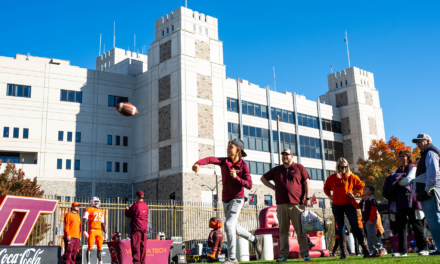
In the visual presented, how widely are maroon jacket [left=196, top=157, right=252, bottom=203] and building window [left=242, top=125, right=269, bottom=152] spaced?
3905 cm

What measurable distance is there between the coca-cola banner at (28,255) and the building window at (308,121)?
155 feet

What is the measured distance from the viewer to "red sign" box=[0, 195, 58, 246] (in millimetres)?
9484

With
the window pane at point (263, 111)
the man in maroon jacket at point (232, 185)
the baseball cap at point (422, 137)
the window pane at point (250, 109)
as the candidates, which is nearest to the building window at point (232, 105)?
the window pane at point (250, 109)

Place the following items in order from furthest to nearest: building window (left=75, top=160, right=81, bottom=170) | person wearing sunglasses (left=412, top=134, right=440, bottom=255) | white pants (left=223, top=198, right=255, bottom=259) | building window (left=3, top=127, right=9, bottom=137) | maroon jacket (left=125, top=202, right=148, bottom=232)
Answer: building window (left=75, top=160, right=81, bottom=170)
building window (left=3, top=127, right=9, bottom=137)
maroon jacket (left=125, top=202, right=148, bottom=232)
white pants (left=223, top=198, right=255, bottom=259)
person wearing sunglasses (left=412, top=134, right=440, bottom=255)

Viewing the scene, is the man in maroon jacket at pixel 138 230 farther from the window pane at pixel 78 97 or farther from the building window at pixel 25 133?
the window pane at pixel 78 97

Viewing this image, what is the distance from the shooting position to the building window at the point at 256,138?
157 ft

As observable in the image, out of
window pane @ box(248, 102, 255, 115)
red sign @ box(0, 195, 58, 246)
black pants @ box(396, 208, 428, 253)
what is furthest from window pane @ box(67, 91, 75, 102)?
black pants @ box(396, 208, 428, 253)

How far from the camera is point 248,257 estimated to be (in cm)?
1414

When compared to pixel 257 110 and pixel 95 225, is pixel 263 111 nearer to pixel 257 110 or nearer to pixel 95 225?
pixel 257 110

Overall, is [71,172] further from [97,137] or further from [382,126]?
[382,126]

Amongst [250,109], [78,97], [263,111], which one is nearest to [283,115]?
[263,111]

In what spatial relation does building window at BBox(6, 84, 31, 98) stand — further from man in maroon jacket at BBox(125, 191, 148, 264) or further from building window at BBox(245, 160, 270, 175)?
man in maroon jacket at BBox(125, 191, 148, 264)

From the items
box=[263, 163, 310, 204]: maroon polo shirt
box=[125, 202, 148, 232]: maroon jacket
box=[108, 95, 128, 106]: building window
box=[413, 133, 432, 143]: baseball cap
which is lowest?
box=[125, 202, 148, 232]: maroon jacket

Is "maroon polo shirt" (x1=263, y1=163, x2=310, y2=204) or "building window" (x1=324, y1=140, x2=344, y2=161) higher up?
"building window" (x1=324, y1=140, x2=344, y2=161)
